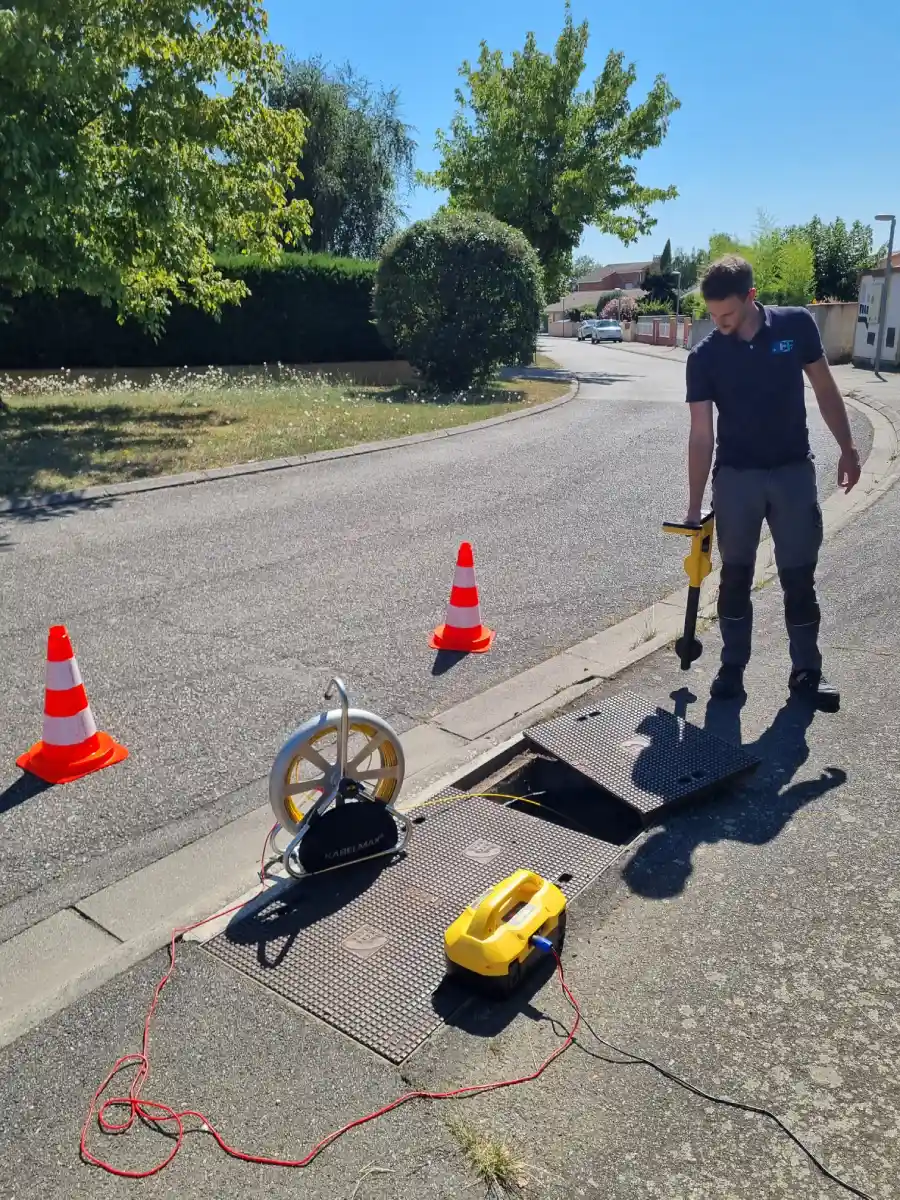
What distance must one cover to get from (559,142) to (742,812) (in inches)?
1151

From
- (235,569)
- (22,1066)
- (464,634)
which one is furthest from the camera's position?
(235,569)

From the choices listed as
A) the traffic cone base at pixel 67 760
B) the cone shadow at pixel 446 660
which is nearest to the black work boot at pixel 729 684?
the cone shadow at pixel 446 660

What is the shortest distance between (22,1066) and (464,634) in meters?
3.48

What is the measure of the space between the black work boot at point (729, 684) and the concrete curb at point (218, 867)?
0.59 m

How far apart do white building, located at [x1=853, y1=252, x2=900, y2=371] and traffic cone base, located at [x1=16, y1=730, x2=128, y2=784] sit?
98.8 ft

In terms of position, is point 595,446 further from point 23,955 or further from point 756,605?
point 23,955

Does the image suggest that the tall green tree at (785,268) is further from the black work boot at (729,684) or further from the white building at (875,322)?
the black work boot at (729,684)

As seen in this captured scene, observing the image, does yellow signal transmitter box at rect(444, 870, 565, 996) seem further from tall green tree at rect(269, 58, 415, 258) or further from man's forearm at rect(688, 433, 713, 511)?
tall green tree at rect(269, 58, 415, 258)

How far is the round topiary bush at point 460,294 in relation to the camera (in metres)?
18.2

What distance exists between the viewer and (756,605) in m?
6.38

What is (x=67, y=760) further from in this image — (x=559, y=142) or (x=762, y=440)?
(x=559, y=142)

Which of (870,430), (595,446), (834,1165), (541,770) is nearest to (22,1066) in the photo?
(834,1165)

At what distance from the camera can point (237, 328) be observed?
71.8ft

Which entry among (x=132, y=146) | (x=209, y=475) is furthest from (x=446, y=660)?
(x=132, y=146)
